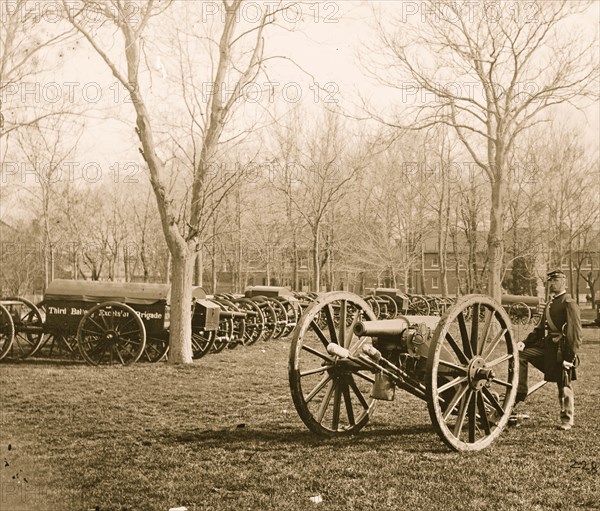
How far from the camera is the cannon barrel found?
20.4ft

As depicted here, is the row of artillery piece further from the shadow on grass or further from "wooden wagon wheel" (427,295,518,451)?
the shadow on grass

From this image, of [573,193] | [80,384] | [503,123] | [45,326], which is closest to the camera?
[80,384]

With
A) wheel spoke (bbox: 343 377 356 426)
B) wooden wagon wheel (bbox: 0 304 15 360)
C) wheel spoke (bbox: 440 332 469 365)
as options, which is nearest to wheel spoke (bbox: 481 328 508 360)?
wheel spoke (bbox: 440 332 469 365)

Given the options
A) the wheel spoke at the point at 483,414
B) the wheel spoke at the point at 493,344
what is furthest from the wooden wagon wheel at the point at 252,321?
the wheel spoke at the point at 483,414

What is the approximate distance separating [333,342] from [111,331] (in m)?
6.72

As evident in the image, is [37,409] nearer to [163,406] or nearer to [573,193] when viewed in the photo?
[163,406]

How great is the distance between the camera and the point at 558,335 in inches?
296

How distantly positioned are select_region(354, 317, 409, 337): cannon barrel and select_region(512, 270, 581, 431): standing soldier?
1.56m

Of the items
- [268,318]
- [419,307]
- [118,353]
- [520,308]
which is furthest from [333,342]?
[520,308]

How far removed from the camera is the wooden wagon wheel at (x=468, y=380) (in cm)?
580

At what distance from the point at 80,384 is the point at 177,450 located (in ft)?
14.5

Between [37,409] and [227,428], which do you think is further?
[37,409]

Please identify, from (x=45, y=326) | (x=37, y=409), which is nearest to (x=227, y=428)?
(x=37, y=409)

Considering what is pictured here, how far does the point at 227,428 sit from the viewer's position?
7293mm
